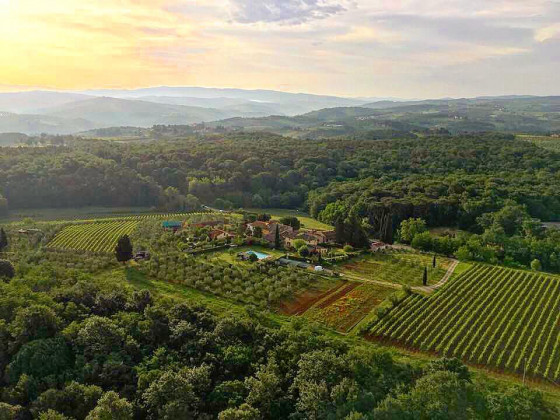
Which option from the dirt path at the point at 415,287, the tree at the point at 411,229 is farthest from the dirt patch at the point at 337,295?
the tree at the point at 411,229

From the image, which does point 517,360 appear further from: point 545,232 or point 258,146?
point 258,146

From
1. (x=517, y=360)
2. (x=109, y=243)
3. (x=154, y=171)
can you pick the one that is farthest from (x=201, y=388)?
(x=154, y=171)

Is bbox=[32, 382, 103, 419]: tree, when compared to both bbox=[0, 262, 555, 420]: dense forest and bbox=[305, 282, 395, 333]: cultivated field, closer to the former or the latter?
bbox=[0, 262, 555, 420]: dense forest

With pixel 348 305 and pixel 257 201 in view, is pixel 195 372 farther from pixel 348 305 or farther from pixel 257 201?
pixel 257 201

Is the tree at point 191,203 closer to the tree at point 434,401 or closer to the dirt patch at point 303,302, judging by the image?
the dirt patch at point 303,302

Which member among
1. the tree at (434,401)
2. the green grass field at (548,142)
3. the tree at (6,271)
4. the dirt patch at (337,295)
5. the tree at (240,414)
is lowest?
the dirt patch at (337,295)

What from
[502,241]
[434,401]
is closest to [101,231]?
[434,401]
